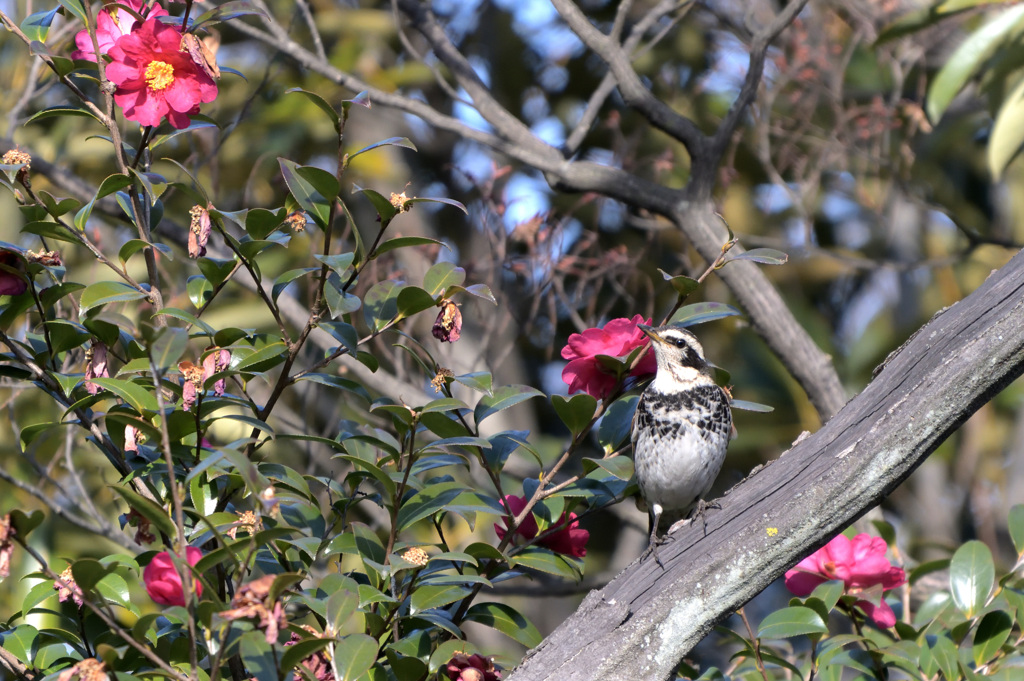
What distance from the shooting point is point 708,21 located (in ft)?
21.2

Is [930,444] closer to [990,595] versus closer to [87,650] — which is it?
[990,595]

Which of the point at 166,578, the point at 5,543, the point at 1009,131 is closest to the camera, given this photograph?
the point at 5,543

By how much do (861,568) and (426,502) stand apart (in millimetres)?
1220

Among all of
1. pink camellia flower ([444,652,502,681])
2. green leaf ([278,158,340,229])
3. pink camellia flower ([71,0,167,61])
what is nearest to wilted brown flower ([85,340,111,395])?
green leaf ([278,158,340,229])

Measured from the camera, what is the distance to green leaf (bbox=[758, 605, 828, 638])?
2.34 m

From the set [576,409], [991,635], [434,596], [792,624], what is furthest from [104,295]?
[991,635]

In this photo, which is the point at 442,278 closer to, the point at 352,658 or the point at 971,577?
the point at 352,658

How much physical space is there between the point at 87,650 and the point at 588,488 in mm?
1157

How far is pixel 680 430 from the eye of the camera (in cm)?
317

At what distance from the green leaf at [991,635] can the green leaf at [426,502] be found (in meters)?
1.38

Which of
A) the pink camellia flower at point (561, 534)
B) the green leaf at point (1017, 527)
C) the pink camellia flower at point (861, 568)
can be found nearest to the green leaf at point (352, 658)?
the pink camellia flower at point (561, 534)

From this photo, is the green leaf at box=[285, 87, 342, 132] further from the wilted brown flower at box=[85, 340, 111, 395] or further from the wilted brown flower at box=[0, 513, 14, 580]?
the wilted brown flower at box=[0, 513, 14, 580]

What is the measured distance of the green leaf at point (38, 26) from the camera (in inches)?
87.0

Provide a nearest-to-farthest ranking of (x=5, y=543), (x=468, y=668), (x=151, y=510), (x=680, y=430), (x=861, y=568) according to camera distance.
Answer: (x=5, y=543) < (x=151, y=510) < (x=468, y=668) < (x=861, y=568) < (x=680, y=430)
